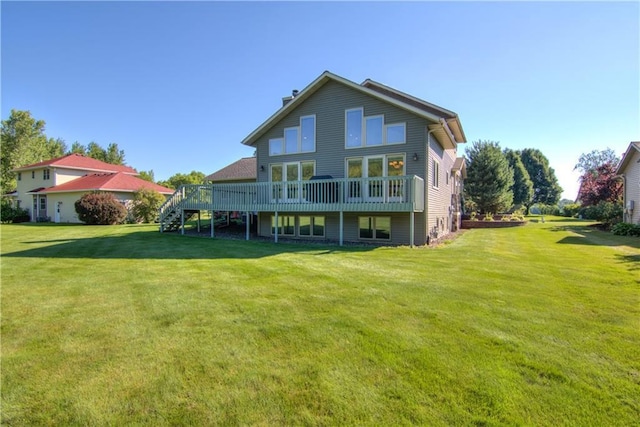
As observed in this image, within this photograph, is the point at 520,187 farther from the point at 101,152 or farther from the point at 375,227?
the point at 101,152

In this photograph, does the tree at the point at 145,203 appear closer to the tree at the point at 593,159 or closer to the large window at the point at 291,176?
the large window at the point at 291,176

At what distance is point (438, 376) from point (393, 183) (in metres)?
9.80

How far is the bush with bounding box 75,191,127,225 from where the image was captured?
2408 centimetres

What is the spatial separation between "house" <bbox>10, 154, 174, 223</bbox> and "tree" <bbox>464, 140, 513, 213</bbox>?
28.6 m

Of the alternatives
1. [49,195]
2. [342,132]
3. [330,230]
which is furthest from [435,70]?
[49,195]

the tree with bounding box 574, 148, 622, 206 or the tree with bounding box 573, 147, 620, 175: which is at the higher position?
the tree with bounding box 573, 147, 620, 175

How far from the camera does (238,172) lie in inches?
901

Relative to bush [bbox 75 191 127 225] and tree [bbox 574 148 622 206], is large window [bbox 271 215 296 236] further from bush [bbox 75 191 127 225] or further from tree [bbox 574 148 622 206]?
tree [bbox 574 148 622 206]

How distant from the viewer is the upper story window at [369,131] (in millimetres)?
12984

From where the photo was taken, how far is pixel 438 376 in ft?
9.72

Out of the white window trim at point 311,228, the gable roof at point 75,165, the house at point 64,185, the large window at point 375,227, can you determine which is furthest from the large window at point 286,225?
the gable roof at point 75,165

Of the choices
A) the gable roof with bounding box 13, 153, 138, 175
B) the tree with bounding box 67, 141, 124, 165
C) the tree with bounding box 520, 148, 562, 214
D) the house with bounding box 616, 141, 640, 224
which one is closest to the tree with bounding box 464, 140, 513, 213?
the house with bounding box 616, 141, 640, 224

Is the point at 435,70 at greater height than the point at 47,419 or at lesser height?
greater

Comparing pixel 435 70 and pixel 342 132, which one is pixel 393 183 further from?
pixel 435 70
